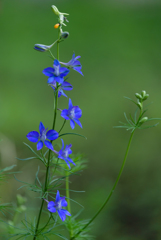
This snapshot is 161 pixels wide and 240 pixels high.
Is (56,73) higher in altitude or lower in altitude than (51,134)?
higher

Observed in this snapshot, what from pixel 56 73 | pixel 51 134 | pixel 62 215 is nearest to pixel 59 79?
pixel 56 73

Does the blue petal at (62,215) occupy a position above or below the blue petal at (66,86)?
below

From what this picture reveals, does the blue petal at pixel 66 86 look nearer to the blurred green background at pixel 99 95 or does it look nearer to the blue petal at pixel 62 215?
the blue petal at pixel 62 215

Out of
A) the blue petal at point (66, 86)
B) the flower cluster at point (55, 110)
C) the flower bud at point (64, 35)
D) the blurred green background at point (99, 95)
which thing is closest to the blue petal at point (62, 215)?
the flower cluster at point (55, 110)

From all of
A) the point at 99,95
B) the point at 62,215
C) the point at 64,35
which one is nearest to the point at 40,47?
the point at 64,35

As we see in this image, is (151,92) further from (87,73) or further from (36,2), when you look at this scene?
(36,2)

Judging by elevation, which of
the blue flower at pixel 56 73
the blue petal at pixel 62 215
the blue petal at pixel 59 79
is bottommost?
the blue petal at pixel 62 215

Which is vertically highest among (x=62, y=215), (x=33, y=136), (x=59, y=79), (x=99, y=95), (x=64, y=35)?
(x=99, y=95)

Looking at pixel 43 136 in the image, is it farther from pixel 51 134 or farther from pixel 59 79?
pixel 59 79

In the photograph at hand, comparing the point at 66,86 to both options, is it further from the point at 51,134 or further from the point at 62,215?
the point at 62,215

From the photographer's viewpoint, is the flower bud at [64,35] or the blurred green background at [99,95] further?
the blurred green background at [99,95]

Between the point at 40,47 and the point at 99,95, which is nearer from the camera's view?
the point at 40,47
